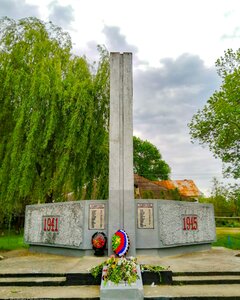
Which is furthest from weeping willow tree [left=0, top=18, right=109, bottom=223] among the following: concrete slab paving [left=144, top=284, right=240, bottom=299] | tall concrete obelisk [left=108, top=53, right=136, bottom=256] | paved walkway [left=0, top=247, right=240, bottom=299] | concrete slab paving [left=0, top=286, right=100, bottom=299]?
concrete slab paving [left=144, top=284, right=240, bottom=299]

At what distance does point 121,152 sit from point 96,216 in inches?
78.2

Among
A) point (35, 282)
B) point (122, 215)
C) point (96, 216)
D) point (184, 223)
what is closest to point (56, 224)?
point (96, 216)

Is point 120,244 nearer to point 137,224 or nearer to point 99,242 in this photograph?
point 99,242

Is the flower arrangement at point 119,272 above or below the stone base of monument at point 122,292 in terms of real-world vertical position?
above

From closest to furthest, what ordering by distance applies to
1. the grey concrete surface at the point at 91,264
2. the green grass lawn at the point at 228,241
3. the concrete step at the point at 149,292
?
the concrete step at the point at 149,292 < the grey concrete surface at the point at 91,264 < the green grass lawn at the point at 228,241

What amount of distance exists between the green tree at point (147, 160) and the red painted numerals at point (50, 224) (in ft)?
86.0

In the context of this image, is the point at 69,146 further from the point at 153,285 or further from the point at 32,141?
the point at 153,285

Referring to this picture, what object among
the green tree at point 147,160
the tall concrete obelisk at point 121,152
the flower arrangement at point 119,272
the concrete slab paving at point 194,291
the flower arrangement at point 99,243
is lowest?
the concrete slab paving at point 194,291

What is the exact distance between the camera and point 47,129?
34.0 feet

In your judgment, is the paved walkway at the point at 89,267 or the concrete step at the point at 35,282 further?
the concrete step at the point at 35,282

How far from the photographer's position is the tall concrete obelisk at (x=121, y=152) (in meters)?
7.78

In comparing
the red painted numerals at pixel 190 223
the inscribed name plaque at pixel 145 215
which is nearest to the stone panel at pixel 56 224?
the inscribed name plaque at pixel 145 215

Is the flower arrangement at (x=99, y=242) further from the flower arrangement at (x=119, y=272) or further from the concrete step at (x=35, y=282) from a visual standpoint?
the flower arrangement at (x=119, y=272)

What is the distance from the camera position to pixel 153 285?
5477 millimetres
